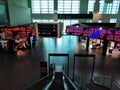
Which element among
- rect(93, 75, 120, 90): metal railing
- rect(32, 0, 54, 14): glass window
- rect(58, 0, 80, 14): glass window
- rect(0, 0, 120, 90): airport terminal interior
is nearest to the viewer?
rect(93, 75, 120, 90): metal railing

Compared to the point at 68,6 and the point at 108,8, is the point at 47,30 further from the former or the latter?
the point at 108,8

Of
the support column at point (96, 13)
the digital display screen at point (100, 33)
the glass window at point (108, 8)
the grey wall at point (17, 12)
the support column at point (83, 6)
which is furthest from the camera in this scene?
the support column at point (83, 6)

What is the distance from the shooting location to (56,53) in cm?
1001

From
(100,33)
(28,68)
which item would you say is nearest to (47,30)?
(28,68)

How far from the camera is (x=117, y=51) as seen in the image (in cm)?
1641

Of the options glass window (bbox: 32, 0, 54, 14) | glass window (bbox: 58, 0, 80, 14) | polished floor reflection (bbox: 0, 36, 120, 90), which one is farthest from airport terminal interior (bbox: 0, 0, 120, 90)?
glass window (bbox: 32, 0, 54, 14)

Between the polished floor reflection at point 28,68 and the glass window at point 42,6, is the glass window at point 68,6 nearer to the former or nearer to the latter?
the glass window at point 42,6

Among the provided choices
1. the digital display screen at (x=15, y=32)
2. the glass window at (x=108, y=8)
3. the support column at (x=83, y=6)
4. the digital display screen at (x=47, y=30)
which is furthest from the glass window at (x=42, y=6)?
the digital display screen at (x=47, y=30)

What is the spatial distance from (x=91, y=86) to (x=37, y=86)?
5.33 metres

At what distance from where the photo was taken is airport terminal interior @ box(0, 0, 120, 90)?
8.31 meters

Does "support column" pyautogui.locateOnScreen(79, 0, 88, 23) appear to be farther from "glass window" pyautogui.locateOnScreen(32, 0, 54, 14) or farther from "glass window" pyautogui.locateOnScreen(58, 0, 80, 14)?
"glass window" pyautogui.locateOnScreen(32, 0, 54, 14)

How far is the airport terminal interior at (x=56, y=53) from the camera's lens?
831cm

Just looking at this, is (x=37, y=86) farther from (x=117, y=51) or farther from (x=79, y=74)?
(x=117, y=51)

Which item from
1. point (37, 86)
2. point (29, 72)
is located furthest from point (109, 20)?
point (37, 86)
